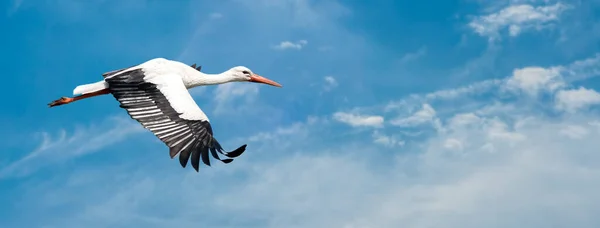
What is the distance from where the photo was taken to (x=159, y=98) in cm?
1399

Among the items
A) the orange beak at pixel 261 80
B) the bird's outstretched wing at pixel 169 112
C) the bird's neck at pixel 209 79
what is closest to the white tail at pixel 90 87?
the bird's outstretched wing at pixel 169 112

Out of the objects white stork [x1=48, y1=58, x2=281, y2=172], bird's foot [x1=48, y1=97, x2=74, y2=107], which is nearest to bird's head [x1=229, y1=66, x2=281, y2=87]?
white stork [x1=48, y1=58, x2=281, y2=172]

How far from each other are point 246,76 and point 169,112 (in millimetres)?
4038

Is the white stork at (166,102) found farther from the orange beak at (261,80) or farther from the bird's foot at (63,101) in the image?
the orange beak at (261,80)

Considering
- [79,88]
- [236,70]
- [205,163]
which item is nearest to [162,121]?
[205,163]

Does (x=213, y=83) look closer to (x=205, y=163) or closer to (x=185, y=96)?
(x=185, y=96)

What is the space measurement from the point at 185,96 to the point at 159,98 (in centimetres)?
47

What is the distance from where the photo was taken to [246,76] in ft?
Result: 57.2

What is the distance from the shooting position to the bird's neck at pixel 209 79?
16.0 meters

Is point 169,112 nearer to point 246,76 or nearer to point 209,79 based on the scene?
point 209,79

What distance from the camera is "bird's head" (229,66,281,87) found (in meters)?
17.2

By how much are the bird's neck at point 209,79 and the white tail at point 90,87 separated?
67.6 inches

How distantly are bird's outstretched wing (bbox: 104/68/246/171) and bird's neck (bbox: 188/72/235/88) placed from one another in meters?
0.93

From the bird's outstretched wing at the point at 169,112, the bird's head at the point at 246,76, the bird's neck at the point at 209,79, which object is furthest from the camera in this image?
the bird's head at the point at 246,76
